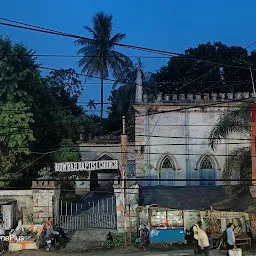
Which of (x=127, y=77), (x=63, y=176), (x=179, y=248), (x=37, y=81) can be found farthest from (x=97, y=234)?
(x=127, y=77)

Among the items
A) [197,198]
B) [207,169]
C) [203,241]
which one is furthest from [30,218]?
[207,169]

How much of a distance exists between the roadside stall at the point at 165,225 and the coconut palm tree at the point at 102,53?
21628 millimetres

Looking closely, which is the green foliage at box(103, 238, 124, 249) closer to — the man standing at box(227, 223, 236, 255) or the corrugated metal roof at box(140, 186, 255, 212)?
the corrugated metal roof at box(140, 186, 255, 212)

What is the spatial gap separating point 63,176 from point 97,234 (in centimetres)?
623

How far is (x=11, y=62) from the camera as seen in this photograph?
67.4ft

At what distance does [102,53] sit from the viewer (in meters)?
34.9

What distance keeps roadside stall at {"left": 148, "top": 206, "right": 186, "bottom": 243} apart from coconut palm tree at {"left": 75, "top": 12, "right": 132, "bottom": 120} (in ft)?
71.0

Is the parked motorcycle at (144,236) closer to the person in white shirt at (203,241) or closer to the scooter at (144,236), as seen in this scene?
the scooter at (144,236)

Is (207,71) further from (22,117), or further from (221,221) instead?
(221,221)

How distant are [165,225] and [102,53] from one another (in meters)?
23.6

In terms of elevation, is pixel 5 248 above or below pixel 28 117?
below

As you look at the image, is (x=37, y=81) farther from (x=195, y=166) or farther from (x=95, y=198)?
(x=195, y=166)

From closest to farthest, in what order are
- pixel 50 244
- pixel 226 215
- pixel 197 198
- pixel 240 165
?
pixel 50 244 < pixel 226 215 < pixel 197 198 < pixel 240 165

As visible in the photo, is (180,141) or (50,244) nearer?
(50,244)
